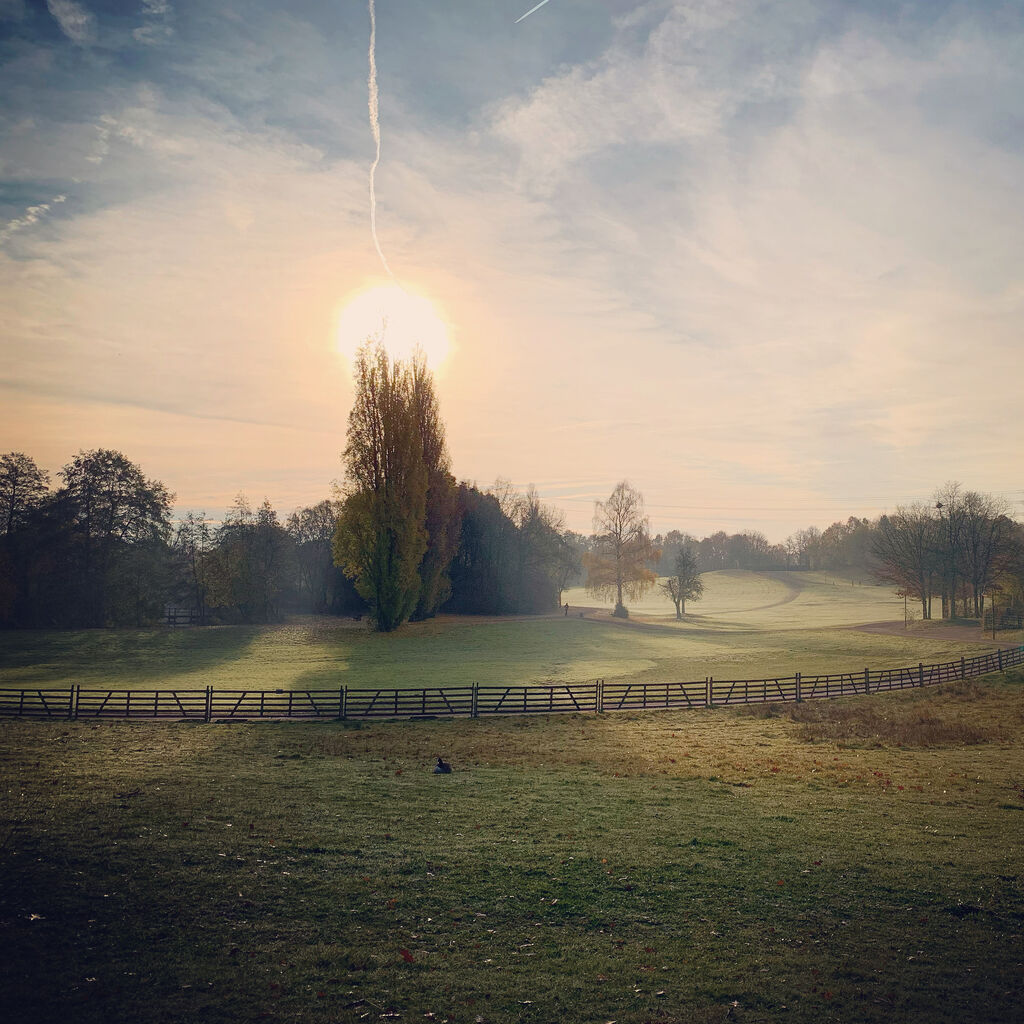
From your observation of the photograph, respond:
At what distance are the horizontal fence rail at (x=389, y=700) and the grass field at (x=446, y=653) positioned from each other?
5.11 meters

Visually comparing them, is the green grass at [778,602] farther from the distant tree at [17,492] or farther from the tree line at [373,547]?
the distant tree at [17,492]

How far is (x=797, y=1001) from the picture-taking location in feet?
29.9

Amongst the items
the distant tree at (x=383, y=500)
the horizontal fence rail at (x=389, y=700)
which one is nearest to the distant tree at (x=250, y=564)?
the distant tree at (x=383, y=500)

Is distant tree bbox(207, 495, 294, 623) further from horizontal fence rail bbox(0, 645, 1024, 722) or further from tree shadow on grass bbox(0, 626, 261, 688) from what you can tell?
horizontal fence rail bbox(0, 645, 1024, 722)

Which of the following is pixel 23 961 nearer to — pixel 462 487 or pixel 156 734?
pixel 156 734

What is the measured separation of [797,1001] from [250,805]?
40.7 ft

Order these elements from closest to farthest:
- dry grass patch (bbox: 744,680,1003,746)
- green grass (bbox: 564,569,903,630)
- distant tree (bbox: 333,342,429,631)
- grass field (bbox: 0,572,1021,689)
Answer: dry grass patch (bbox: 744,680,1003,746) < grass field (bbox: 0,572,1021,689) < distant tree (bbox: 333,342,429,631) < green grass (bbox: 564,569,903,630)

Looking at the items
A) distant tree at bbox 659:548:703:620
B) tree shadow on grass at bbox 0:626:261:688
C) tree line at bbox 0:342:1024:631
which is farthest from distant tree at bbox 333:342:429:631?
distant tree at bbox 659:548:703:620

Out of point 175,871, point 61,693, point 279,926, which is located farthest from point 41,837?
point 61,693

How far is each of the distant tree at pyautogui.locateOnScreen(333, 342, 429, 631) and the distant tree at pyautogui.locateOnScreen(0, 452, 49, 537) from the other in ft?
96.8

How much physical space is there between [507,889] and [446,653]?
3928 centimetres

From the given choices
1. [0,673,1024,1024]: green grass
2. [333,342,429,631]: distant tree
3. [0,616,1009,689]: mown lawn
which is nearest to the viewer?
[0,673,1024,1024]: green grass

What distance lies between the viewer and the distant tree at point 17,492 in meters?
63.3

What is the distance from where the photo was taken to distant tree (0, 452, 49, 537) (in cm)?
6334
